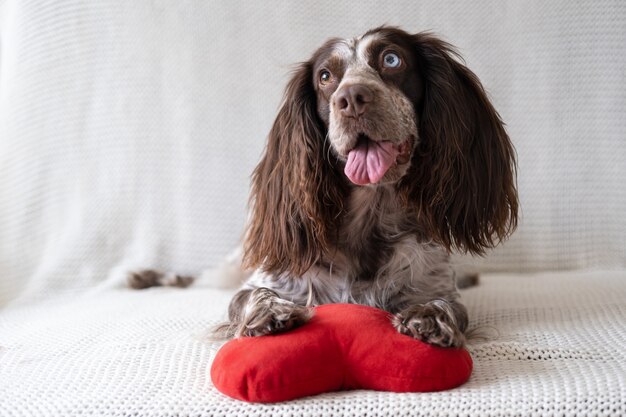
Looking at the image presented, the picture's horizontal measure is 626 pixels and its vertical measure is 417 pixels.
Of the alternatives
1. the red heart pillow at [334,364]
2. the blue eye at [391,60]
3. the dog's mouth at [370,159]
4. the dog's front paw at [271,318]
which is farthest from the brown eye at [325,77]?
the red heart pillow at [334,364]

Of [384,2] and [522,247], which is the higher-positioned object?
[384,2]

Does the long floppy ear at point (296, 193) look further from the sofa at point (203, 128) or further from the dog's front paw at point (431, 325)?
the sofa at point (203, 128)

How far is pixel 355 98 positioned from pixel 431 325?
64 cm

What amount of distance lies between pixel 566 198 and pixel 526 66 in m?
0.61

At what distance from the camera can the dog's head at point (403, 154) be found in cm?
212

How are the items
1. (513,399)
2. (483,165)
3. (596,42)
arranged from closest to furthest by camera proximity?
(513,399), (483,165), (596,42)

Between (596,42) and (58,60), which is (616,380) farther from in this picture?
(58,60)

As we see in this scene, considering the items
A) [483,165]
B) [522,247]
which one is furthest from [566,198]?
[483,165]

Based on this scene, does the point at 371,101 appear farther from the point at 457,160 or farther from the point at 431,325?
the point at 431,325

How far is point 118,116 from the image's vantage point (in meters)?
3.28

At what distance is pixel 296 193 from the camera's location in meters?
2.16

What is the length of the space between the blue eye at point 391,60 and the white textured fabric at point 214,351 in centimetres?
85

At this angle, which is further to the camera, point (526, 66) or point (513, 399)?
point (526, 66)

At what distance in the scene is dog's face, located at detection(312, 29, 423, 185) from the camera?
1962mm
